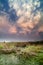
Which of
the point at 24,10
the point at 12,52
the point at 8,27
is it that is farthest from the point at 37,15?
the point at 12,52

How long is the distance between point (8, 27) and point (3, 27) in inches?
2.3

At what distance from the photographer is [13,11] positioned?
2.20 metres

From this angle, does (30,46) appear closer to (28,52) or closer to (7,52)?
(28,52)

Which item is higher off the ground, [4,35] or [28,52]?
[4,35]

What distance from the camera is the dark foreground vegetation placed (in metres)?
2.13

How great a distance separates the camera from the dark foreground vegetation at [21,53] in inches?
83.8

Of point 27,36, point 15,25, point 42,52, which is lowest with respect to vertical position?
point 42,52

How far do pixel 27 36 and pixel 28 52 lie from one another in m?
0.19

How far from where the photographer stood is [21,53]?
84.3 inches

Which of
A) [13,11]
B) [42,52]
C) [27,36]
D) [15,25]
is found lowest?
[42,52]

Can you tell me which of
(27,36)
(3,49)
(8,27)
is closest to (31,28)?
(27,36)

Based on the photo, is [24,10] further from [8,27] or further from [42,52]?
[42,52]

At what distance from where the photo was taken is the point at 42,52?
213cm

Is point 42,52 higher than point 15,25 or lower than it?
lower
